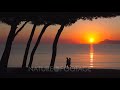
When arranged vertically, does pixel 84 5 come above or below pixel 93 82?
above

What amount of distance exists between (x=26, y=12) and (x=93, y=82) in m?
2.65

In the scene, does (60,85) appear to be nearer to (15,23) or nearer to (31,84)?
(31,84)

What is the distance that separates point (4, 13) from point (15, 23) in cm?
956

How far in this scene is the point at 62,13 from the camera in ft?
30.8

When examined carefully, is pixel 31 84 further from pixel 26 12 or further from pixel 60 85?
pixel 26 12

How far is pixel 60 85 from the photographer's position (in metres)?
9.05

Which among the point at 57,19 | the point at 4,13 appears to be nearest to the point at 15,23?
the point at 57,19

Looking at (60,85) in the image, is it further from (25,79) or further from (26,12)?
(26,12)

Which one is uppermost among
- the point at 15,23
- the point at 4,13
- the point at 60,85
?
the point at 15,23

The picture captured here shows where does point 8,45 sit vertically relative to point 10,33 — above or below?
below

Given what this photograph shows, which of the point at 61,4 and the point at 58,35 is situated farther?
the point at 58,35

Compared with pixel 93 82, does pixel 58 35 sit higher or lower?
higher

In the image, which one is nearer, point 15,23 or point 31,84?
point 31,84

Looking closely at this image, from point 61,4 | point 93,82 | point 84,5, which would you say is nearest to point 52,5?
point 61,4
